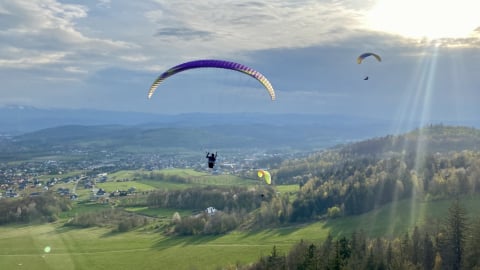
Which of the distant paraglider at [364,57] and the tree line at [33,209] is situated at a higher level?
the distant paraglider at [364,57]

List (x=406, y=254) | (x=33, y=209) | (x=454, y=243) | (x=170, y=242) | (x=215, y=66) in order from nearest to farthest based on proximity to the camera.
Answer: (x=215, y=66) → (x=454, y=243) → (x=406, y=254) → (x=170, y=242) → (x=33, y=209)

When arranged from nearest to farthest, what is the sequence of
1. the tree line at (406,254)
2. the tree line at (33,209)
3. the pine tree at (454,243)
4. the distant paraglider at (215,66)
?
the distant paraglider at (215,66) → the tree line at (406,254) → the pine tree at (454,243) → the tree line at (33,209)

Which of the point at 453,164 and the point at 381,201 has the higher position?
the point at 453,164

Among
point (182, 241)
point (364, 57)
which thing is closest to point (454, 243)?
point (364, 57)

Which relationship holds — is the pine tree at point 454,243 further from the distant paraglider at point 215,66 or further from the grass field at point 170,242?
the distant paraglider at point 215,66

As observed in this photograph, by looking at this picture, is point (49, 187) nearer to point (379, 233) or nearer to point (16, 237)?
point (16, 237)

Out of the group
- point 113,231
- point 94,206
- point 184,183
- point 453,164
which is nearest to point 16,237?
point 113,231

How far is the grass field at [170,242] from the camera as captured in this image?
84000 mm

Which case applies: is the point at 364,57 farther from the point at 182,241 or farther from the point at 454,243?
the point at 182,241

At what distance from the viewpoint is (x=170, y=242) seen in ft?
330

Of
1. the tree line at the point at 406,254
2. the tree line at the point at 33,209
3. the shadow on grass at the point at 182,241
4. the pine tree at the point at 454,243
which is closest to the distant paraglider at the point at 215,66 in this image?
the tree line at the point at 406,254

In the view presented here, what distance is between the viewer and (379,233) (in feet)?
299

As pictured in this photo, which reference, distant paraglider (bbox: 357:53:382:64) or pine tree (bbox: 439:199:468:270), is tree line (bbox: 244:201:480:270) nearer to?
pine tree (bbox: 439:199:468:270)

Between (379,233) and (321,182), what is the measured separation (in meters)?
62.0
